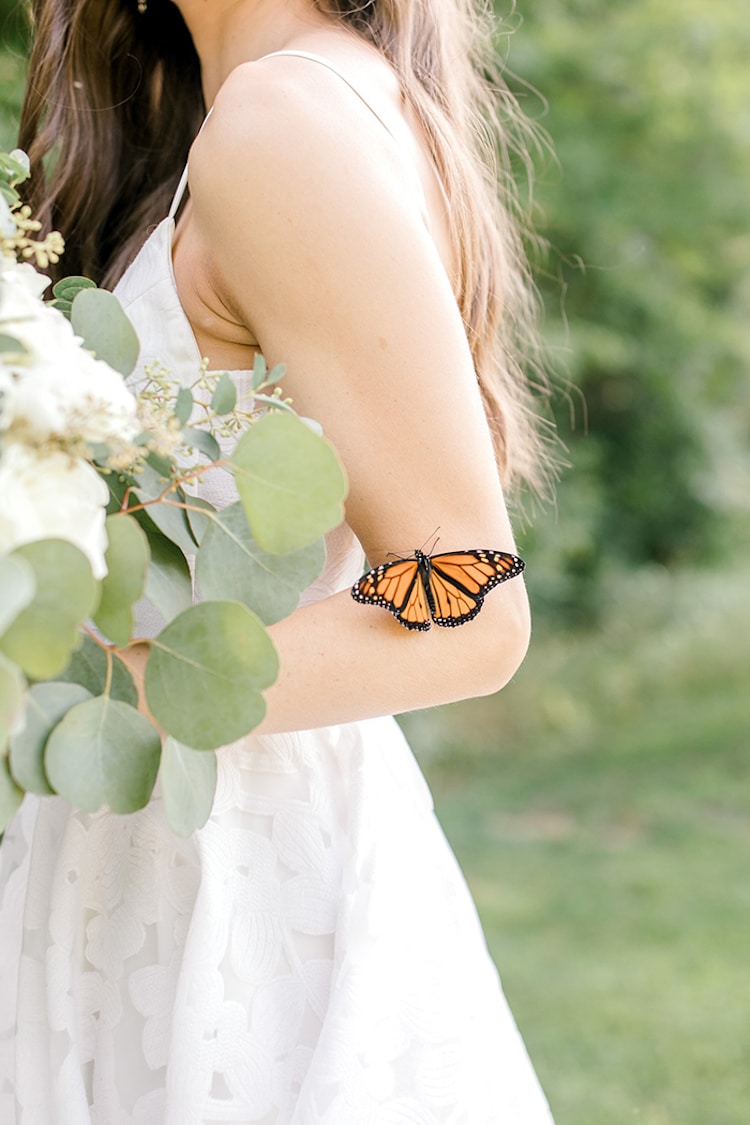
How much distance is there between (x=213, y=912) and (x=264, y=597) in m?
0.44

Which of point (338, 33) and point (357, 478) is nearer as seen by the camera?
point (357, 478)

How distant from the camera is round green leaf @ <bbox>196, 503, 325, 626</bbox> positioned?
868 millimetres

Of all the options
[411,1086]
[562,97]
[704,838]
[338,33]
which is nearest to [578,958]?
[704,838]

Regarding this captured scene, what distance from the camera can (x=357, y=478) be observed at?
1124mm

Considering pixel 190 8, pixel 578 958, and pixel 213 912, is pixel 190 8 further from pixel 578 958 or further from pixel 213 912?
pixel 578 958

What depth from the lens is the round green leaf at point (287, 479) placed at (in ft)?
2.68

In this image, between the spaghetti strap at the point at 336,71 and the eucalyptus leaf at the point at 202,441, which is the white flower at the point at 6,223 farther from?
the spaghetti strap at the point at 336,71

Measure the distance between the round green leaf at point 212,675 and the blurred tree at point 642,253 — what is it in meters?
5.27

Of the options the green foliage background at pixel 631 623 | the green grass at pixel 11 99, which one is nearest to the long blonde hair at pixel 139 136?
the green foliage background at pixel 631 623

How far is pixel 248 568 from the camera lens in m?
0.88

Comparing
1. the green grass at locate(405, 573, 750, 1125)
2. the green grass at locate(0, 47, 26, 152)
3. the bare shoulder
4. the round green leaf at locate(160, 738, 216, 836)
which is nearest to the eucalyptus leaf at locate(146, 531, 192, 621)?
Answer: the round green leaf at locate(160, 738, 216, 836)

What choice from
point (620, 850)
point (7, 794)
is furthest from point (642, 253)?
point (7, 794)

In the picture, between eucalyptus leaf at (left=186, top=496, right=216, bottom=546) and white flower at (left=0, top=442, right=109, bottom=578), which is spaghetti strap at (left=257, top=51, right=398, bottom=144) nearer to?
eucalyptus leaf at (left=186, top=496, right=216, bottom=546)

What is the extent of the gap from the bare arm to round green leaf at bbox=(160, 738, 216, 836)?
22 cm
